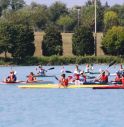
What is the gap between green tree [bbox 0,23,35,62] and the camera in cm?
9288

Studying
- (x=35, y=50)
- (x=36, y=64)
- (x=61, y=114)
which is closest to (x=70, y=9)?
(x=35, y=50)

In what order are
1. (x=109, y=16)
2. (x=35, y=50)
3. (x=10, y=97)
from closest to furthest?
(x=10, y=97) < (x=35, y=50) < (x=109, y=16)

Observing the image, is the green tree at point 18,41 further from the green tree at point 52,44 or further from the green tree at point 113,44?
the green tree at point 113,44

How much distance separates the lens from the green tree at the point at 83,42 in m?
95.2

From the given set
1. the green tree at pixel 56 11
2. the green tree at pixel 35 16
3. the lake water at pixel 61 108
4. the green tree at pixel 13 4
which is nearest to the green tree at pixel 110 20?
the green tree at pixel 35 16

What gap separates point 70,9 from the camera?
15725 centimetres

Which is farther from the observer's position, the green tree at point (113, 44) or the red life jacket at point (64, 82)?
the green tree at point (113, 44)

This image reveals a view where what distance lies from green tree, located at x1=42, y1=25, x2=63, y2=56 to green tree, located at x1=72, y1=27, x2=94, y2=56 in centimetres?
240

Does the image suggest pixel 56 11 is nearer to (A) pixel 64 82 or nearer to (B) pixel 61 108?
(A) pixel 64 82

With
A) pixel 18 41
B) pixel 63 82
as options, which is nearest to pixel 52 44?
pixel 18 41

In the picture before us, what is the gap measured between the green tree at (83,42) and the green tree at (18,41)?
6.63 metres

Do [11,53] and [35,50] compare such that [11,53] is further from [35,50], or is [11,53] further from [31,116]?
[31,116]

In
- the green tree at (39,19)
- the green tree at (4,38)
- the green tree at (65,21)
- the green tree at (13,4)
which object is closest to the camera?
the green tree at (4,38)

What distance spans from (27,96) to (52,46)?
172 feet
